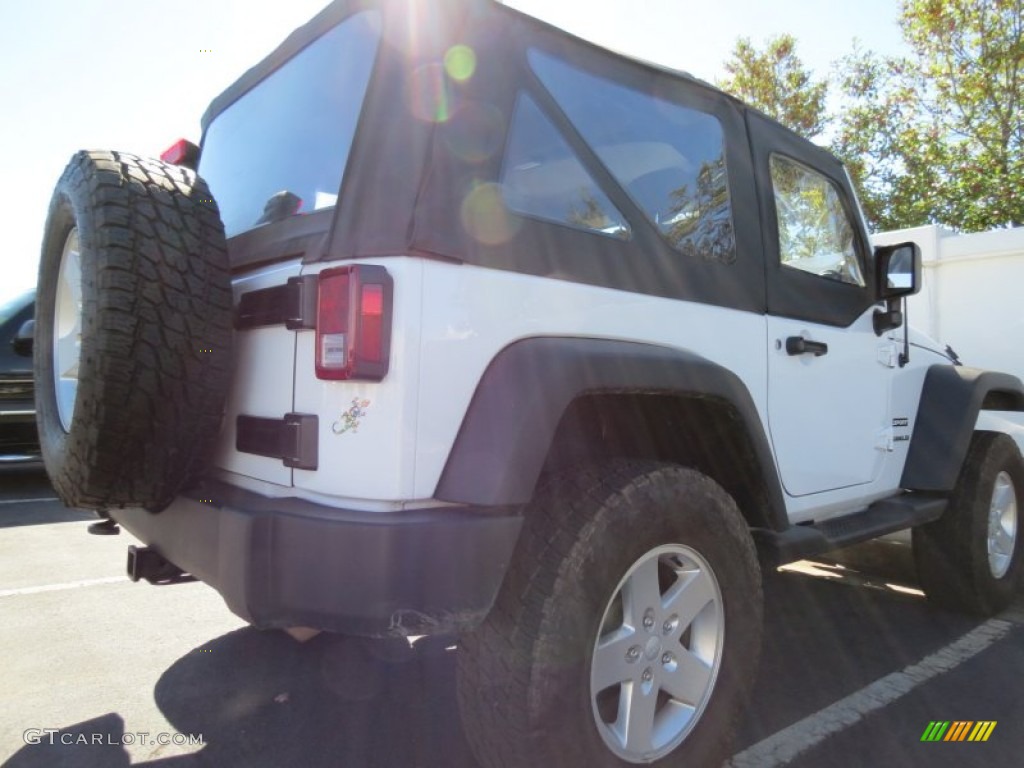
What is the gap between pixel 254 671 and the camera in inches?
117

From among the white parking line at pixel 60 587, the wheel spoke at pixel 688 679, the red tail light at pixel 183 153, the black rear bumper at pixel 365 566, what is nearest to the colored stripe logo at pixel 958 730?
the wheel spoke at pixel 688 679

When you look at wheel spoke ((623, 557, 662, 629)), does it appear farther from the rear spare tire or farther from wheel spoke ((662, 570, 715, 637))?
the rear spare tire

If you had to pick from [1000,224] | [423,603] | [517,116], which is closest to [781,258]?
[517,116]

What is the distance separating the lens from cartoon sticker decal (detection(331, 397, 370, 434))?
1620 millimetres

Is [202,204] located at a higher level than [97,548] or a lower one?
higher

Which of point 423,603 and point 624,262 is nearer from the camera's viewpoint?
point 423,603

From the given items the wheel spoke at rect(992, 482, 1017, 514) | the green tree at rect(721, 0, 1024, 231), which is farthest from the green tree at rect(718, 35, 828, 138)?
the wheel spoke at rect(992, 482, 1017, 514)

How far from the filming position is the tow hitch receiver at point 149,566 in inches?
88.8

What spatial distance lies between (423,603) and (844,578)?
391 centimetres

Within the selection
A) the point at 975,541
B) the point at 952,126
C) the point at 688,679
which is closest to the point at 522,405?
the point at 688,679

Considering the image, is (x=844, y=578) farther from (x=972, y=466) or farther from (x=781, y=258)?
(x=781, y=258)

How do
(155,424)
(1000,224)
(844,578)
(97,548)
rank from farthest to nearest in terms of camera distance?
1. (1000,224)
2. (97,548)
3. (844,578)
4. (155,424)

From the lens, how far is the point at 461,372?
5.46 feet

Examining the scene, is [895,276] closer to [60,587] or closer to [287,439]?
[287,439]
